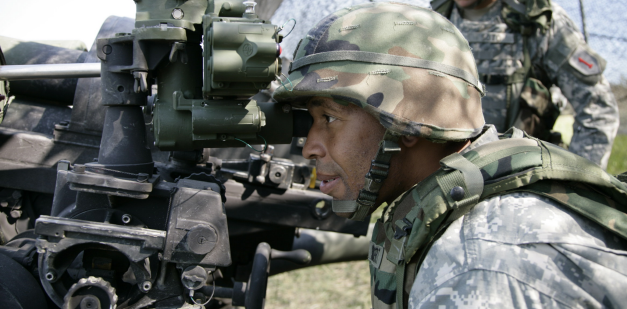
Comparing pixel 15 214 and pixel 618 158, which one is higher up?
pixel 15 214

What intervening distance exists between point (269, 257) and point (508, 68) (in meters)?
3.00

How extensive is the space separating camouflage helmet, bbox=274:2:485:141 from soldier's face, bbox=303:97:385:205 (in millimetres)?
71

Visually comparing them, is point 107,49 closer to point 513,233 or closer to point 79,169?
point 79,169

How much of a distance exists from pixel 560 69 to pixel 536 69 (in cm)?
29

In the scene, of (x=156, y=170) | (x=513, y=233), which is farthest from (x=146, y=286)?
(x=513, y=233)

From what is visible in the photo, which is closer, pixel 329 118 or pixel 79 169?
pixel 79 169

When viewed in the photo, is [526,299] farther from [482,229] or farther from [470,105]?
[470,105]

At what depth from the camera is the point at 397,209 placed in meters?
1.96

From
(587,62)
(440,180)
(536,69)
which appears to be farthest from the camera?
(536,69)

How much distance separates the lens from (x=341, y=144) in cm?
211

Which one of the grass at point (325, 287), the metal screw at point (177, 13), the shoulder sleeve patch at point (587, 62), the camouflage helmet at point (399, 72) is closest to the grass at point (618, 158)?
the grass at point (325, 287)

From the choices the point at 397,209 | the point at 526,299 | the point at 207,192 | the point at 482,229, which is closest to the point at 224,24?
the point at 207,192

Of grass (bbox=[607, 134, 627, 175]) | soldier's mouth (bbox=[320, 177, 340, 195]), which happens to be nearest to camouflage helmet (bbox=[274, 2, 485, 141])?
soldier's mouth (bbox=[320, 177, 340, 195])

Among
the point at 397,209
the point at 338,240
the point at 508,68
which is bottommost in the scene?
the point at 338,240
